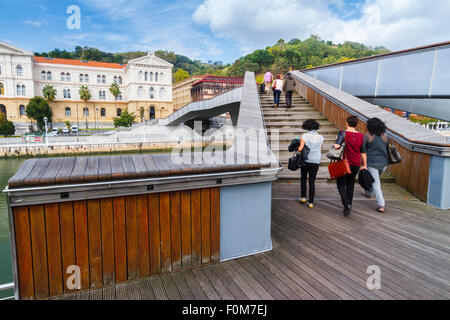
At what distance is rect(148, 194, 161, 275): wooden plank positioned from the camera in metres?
2.74

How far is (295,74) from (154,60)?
68.7m

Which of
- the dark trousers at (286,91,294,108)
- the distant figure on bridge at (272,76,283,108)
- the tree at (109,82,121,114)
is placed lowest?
the dark trousers at (286,91,294,108)

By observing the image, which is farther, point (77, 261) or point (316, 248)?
point (316, 248)

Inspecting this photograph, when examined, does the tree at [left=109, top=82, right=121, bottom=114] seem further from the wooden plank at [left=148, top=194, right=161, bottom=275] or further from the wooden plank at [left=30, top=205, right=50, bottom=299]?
the wooden plank at [left=30, top=205, right=50, bottom=299]

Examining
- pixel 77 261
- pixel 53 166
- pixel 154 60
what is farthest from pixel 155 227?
pixel 154 60

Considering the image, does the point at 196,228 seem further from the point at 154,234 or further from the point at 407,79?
the point at 407,79

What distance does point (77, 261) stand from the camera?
2.51m

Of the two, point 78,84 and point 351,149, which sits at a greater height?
point 78,84

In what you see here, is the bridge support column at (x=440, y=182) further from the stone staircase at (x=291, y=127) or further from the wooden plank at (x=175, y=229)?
the wooden plank at (x=175, y=229)

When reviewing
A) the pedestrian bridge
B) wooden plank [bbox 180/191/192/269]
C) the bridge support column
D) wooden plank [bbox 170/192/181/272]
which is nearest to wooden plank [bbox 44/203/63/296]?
wooden plank [bbox 170/192/181/272]

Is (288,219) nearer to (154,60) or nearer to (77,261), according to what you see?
(77,261)

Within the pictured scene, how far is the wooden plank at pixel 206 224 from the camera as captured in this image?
2.99 metres

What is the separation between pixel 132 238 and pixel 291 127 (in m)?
7.31

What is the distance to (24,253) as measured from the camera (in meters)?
2.32
